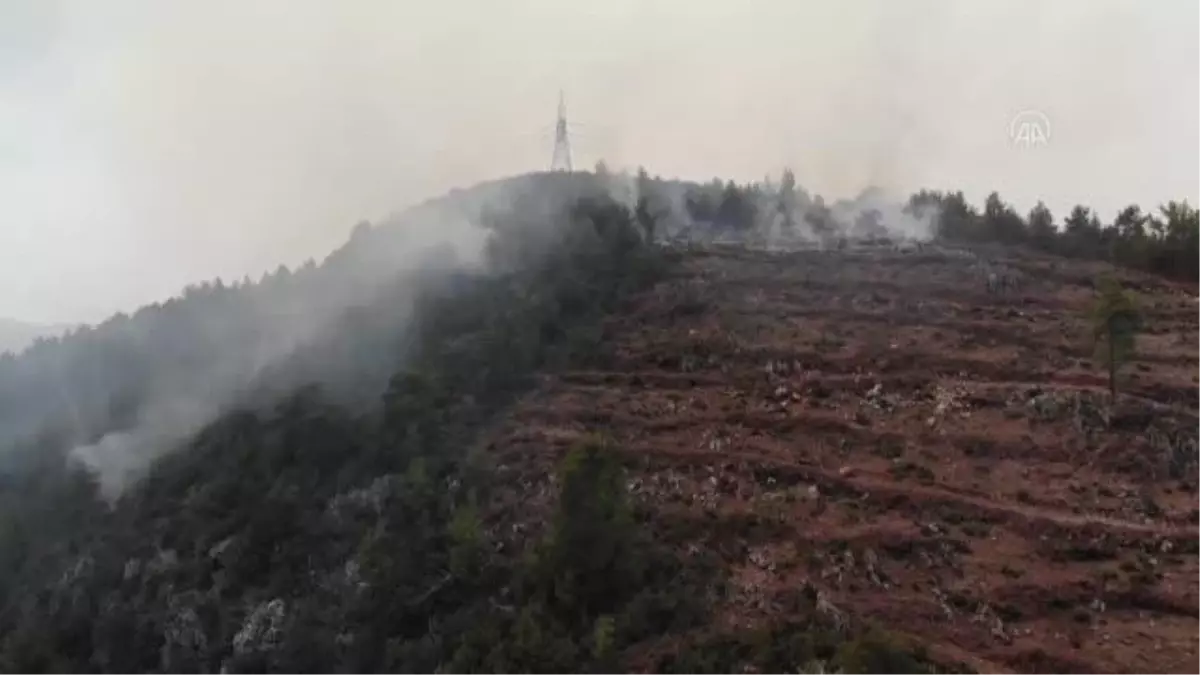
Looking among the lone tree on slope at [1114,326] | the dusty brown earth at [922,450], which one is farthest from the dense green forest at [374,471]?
the lone tree on slope at [1114,326]

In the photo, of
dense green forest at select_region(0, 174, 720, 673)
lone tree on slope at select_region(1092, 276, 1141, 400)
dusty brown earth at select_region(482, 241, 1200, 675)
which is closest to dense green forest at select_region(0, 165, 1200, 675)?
dense green forest at select_region(0, 174, 720, 673)

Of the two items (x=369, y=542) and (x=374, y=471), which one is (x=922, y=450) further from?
(x=374, y=471)

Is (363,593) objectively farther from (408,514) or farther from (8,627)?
(8,627)

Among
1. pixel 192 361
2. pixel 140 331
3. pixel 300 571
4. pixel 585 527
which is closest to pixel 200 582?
pixel 300 571

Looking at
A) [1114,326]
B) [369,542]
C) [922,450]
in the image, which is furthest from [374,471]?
[1114,326]

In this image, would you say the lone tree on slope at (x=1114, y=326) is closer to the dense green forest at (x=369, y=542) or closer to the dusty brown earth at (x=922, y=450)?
the dusty brown earth at (x=922, y=450)

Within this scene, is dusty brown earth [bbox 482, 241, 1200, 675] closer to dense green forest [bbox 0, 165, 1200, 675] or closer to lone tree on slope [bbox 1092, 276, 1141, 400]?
lone tree on slope [bbox 1092, 276, 1141, 400]
